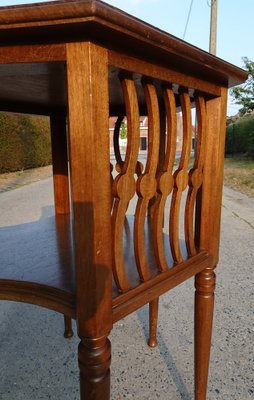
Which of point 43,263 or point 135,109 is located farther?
point 43,263

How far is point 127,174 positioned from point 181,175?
0.26 metres

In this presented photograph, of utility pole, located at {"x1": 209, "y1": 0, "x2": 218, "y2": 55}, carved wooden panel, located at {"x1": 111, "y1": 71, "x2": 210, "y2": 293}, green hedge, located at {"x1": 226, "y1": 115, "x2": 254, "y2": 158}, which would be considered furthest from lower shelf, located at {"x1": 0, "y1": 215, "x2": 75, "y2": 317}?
green hedge, located at {"x1": 226, "y1": 115, "x2": 254, "y2": 158}

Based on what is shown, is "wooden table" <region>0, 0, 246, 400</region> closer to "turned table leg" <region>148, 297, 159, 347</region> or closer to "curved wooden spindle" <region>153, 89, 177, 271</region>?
"curved wooden spindle" <region>153, 89, 177, 271</region>

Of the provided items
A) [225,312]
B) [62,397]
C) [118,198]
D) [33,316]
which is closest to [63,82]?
[118,198]

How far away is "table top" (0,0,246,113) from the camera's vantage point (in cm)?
52

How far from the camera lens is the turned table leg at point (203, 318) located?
111 centimetres

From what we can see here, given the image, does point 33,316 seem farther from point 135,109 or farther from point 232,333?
point 135,109

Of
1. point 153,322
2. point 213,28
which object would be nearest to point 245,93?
point 213,28

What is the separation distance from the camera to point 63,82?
2.94 ft

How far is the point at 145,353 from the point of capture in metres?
1.61

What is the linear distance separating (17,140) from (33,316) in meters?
9.36

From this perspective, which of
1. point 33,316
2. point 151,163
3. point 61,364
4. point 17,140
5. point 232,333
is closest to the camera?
point 151,163

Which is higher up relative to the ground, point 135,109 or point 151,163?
point 135,109

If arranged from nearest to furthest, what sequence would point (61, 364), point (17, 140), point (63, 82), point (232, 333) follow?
1. point (63, 82)
2. point (61, 364)
3. point (232, 333)
4. point (17, 140)
